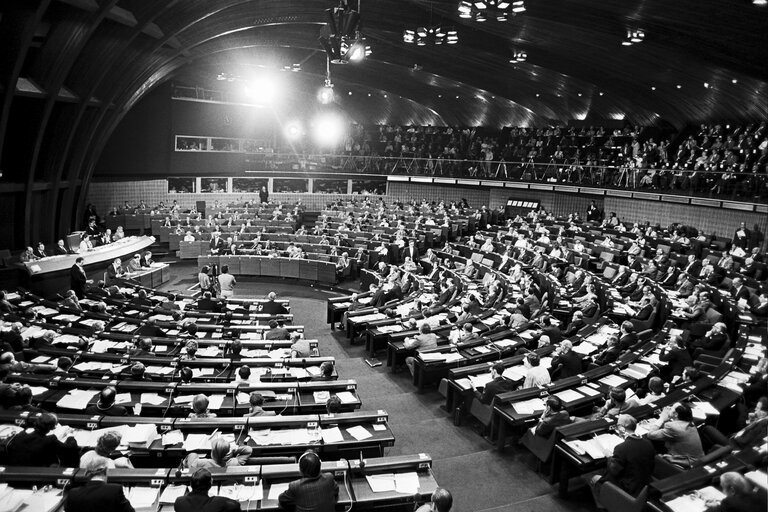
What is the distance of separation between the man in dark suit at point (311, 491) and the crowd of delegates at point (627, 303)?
3533mm

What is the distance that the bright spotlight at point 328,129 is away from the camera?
134ft

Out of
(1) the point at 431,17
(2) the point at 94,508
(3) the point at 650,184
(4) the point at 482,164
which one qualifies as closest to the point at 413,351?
(2) the point at 94,508

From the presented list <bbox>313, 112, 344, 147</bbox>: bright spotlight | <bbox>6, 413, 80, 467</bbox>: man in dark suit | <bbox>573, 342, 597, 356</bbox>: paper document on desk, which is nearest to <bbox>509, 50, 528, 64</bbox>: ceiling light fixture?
<bbox>573, 342, 597, 356</bbox>: paper document on desk

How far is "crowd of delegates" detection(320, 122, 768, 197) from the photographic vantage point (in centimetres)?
2106

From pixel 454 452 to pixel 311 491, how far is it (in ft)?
14.6

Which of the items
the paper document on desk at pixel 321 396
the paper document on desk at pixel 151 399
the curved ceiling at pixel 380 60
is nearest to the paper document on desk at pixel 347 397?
the paper document on desk at pixel 321 396

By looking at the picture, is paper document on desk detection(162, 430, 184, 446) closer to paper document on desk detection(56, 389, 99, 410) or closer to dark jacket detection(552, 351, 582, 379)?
paper document on desk detection(56, 389, 99, 410)

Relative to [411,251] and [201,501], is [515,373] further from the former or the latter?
[411,251]

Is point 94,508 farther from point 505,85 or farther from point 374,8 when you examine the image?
point 505,85

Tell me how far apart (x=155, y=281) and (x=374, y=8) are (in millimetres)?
14413

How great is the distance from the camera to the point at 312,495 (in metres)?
5.30

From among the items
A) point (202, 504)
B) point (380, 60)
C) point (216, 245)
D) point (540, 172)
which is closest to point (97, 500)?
point (202, 504)

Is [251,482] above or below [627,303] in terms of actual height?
below

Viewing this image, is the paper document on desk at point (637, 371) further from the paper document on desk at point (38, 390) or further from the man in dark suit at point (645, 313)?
the paper document on desk at point (38, 390)
